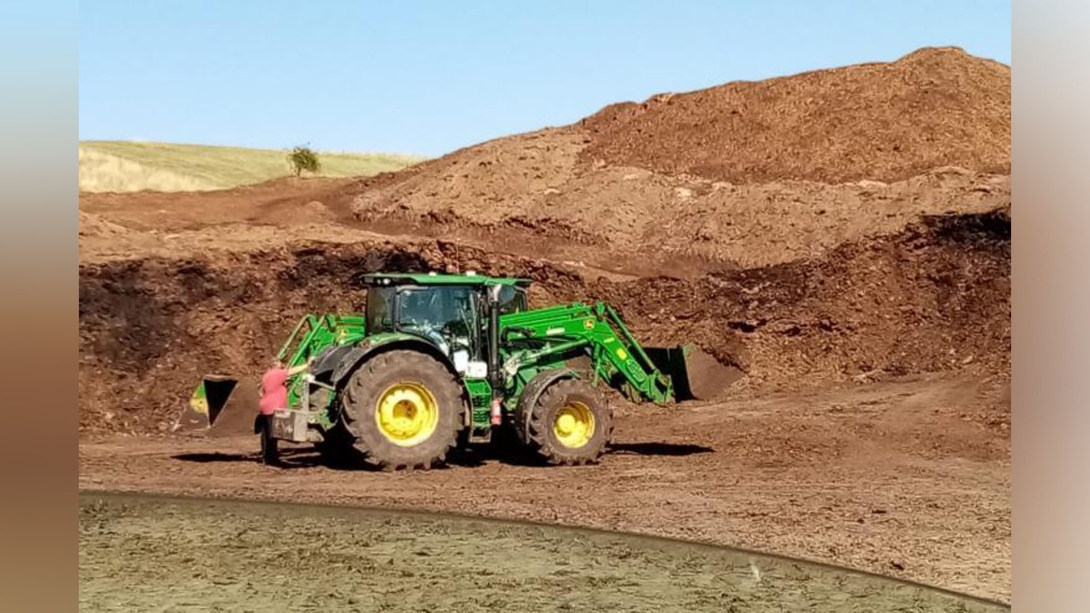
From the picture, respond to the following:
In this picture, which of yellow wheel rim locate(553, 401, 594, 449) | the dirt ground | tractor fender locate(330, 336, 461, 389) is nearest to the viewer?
the dirt ground

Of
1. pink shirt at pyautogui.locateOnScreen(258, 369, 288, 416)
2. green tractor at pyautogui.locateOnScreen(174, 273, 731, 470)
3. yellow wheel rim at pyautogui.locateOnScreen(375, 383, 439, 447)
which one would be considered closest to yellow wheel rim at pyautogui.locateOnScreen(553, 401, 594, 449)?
green tractor at pyautogui.locateOnScreen(174, 273, 731, 470)

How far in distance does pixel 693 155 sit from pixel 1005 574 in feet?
97.2

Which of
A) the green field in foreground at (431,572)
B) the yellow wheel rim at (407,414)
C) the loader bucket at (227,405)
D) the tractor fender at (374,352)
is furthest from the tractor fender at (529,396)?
the loader bucket at (227,405)

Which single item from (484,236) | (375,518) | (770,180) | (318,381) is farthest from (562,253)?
(375,518)

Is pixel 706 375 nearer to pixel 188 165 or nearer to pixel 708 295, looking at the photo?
pixel 708 295

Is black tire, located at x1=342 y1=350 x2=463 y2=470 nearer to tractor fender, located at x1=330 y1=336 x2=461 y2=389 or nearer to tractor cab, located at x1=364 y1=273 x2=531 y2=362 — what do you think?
tractor fender, located at x1=330 y1=336 x2=461 y2=389

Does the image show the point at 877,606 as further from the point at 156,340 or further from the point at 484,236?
the point at 484,236

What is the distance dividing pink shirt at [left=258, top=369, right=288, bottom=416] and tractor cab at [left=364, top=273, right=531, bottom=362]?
4.49ft

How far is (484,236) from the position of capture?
35906 mm

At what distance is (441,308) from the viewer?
56.1 ft

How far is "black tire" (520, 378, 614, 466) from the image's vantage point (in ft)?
55.2

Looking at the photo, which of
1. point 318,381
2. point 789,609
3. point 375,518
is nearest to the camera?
point 789,609

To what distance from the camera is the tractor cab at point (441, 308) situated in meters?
16.9

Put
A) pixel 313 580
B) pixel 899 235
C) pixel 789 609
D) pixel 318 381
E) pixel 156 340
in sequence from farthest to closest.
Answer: pixel 899 235
pixel 156 340
pixel 318 381
pixel 313 580
pixel 789 609
